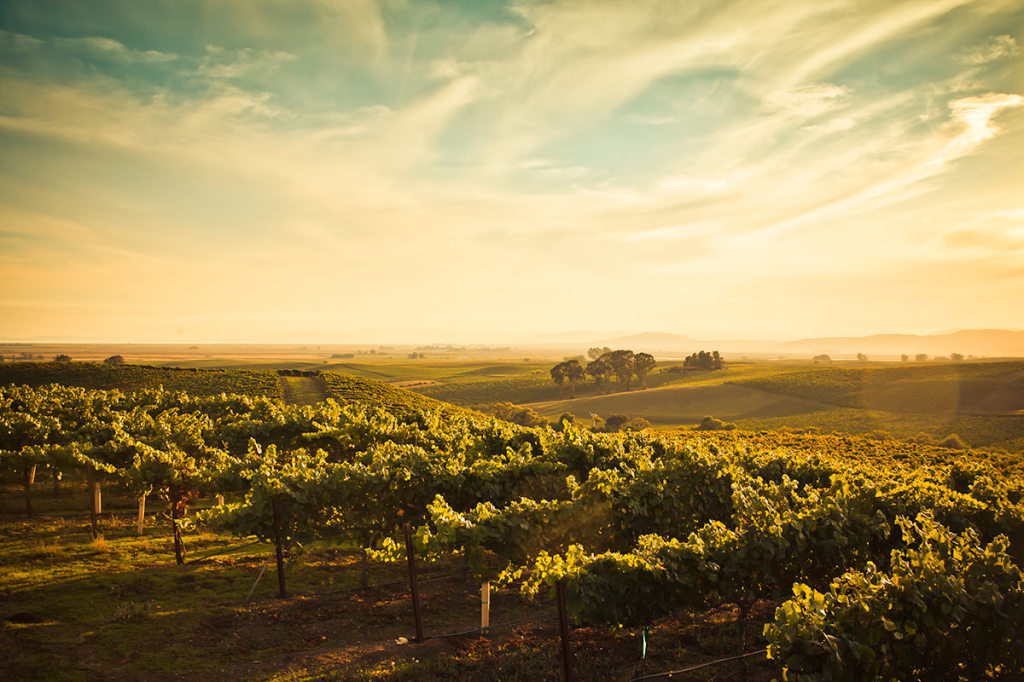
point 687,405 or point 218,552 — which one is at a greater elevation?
point 218,552

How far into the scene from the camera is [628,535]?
15.4 metres

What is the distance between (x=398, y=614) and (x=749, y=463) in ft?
55.3

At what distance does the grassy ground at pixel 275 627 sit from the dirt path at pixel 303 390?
47.2 meters

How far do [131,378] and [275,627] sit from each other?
256 feet

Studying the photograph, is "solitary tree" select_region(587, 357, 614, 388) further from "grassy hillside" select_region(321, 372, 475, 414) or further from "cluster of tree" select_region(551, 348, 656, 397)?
"grassy hillside" select_region(321, 372, 475, 414)

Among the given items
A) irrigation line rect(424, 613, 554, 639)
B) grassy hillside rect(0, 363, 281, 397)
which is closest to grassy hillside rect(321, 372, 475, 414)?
grassy hillside rect(0, 363, 281, 397)

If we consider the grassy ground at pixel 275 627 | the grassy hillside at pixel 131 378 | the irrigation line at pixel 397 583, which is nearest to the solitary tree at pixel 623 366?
the grassy hillside at pixel 131 378

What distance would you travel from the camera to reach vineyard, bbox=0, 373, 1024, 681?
7953mm

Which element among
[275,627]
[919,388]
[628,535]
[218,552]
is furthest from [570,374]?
[275,627]

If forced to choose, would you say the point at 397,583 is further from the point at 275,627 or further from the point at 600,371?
the point at 600,371

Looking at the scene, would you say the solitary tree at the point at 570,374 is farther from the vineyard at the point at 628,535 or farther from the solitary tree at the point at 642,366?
the vineyard at the point at 628,535

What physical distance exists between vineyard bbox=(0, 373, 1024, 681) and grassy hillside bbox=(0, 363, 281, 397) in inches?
1771

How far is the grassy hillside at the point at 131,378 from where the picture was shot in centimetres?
7125

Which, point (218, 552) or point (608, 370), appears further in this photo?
point (608, 370)
